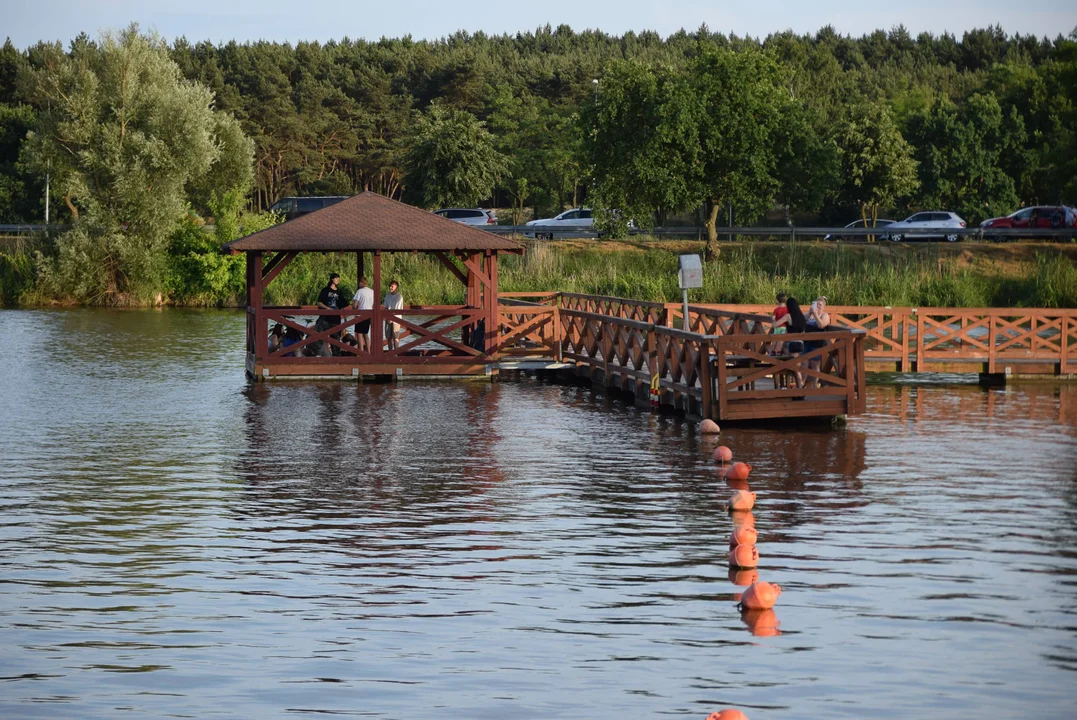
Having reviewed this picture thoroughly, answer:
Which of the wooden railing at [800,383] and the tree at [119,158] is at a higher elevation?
the tree at [119,158]

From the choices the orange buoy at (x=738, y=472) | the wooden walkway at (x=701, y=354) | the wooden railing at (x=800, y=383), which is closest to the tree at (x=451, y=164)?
the wooden walkway at (x=701, y=354)

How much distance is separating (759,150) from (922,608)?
47016mm

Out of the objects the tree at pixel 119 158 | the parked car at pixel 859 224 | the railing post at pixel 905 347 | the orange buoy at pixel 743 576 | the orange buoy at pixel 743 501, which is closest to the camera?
the orange buoy at pixel 743 576

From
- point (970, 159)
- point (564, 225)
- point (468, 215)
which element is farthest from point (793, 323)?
point (970, 159)

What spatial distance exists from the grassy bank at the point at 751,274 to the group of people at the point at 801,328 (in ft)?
53.2

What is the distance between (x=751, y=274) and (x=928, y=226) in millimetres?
24172

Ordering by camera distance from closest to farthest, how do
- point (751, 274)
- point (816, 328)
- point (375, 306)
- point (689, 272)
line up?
point (816, 328) < point (689, 272) < point (375, 306) < point (751, 274)

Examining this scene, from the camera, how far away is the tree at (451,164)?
81188 millimetres

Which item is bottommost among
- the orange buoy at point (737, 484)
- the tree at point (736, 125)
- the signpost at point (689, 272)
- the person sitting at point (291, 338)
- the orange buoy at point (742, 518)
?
the orange buoy at point (742, 518)

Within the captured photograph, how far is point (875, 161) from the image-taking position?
240ft

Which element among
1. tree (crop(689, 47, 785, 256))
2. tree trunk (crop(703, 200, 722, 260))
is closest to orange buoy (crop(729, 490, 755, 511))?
tree (crop(689, 47, 785, 256))

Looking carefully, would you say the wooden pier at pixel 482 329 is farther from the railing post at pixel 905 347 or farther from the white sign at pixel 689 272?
the white sign at pixel 689 272

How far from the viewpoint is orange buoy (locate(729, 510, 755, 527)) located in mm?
14414

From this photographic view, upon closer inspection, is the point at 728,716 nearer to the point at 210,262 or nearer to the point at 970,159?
the point at 210,262
